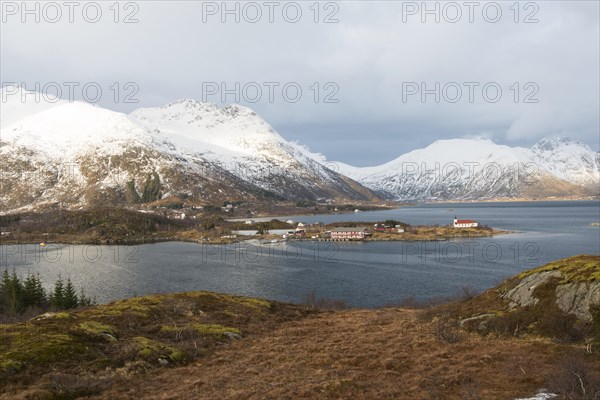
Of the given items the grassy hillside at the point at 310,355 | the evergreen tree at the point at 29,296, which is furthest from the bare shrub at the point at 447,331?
the evergreen tree at the point at 29,296

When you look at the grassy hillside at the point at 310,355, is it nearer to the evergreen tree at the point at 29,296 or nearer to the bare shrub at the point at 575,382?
the bare shrub at the point at 575,382

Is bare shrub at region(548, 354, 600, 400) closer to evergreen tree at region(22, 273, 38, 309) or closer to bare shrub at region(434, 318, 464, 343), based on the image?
bare shrub at region(434, 318, 464, 343)

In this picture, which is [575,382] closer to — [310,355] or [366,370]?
[366,370]

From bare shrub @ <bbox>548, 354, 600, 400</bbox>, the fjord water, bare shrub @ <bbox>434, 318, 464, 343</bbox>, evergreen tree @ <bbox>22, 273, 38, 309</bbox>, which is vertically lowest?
the fjord water

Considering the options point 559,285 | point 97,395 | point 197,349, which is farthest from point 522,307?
point 97,395

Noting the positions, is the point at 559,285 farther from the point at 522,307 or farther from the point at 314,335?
the point at 314,335

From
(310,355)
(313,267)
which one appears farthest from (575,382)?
(313,267)

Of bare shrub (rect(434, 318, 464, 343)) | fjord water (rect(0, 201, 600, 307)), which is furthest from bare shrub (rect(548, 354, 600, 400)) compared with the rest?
fjord water (rect(0, 201, 600, 307))
